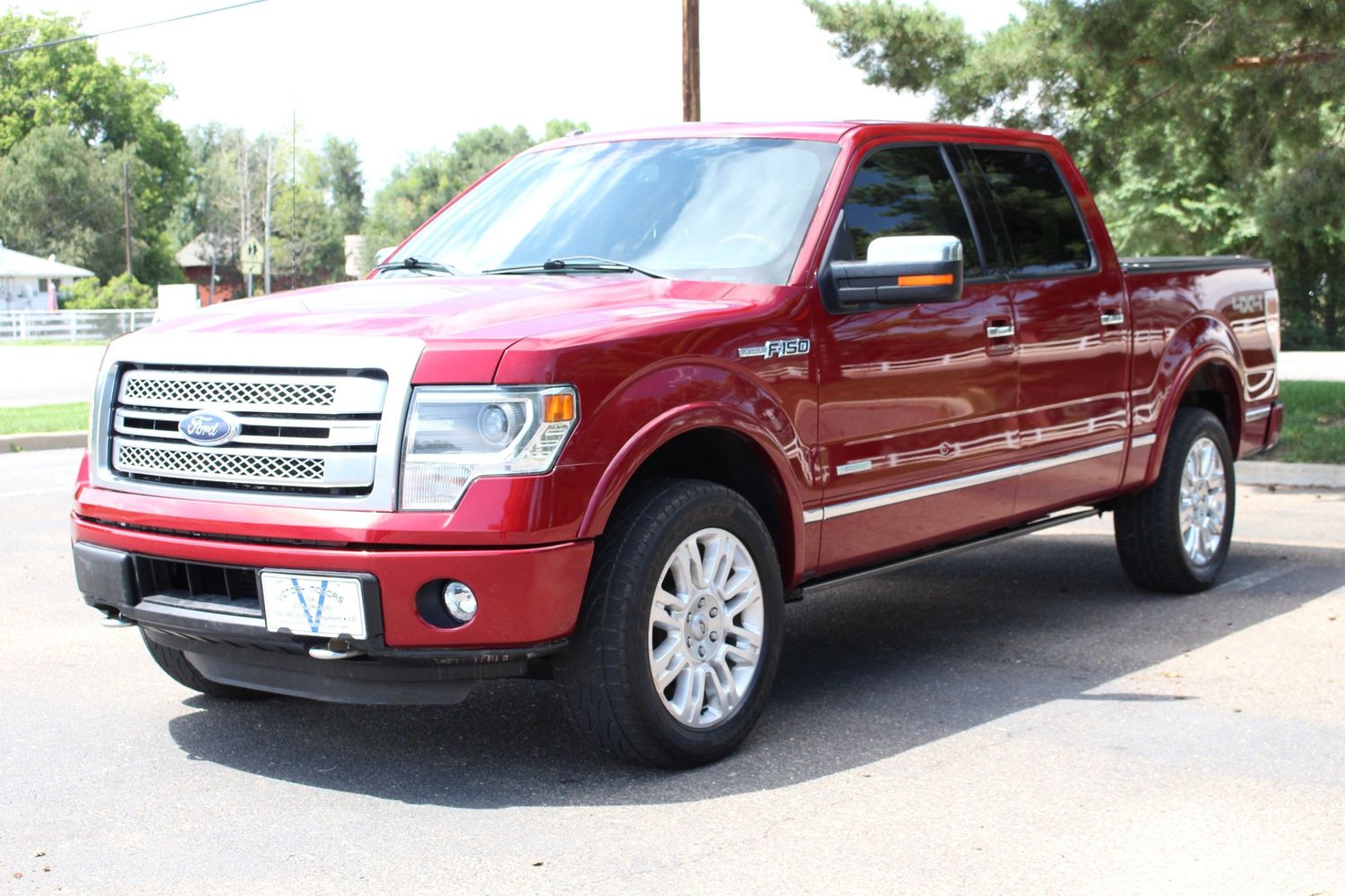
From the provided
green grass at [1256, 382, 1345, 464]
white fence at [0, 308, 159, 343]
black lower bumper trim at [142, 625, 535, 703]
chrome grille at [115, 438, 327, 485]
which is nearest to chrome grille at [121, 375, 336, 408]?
chrome grille at [115, 438, 327, 485]

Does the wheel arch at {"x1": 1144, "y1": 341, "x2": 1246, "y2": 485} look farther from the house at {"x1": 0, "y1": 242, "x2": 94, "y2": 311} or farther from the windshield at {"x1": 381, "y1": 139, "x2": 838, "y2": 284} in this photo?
the house at {"x1": 0, "y1": 242, "x2": 94, "y2": 311}

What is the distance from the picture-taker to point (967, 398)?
5793 millimetres

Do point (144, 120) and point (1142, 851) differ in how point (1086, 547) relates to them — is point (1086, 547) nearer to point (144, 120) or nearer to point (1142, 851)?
point (1142, 851)

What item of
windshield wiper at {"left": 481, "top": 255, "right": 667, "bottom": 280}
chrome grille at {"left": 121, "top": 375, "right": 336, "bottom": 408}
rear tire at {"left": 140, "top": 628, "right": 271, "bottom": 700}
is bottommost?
rear tire at {"left": 140, "top": 628, "right": 271, "bottom": 700}

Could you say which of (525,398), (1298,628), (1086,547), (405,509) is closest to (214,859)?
(405,509)

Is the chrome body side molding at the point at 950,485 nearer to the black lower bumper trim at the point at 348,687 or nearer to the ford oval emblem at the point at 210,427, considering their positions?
the black lower bumper trim at the point at 348,687

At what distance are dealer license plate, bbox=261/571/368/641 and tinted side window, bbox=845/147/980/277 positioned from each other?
2.20 m

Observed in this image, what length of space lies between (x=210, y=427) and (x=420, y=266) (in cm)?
148

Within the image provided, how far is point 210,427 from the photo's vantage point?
4.43 meters

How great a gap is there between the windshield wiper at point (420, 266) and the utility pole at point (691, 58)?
50.9 ft

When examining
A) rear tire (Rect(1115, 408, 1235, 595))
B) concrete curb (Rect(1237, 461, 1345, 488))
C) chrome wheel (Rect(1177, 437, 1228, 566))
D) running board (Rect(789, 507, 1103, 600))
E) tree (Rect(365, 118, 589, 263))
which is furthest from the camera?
tree (Rect(365, 118, 589, 263))

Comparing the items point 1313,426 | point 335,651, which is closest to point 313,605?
point 335,651

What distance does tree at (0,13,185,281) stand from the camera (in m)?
88.8

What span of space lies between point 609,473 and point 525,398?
328 mm
